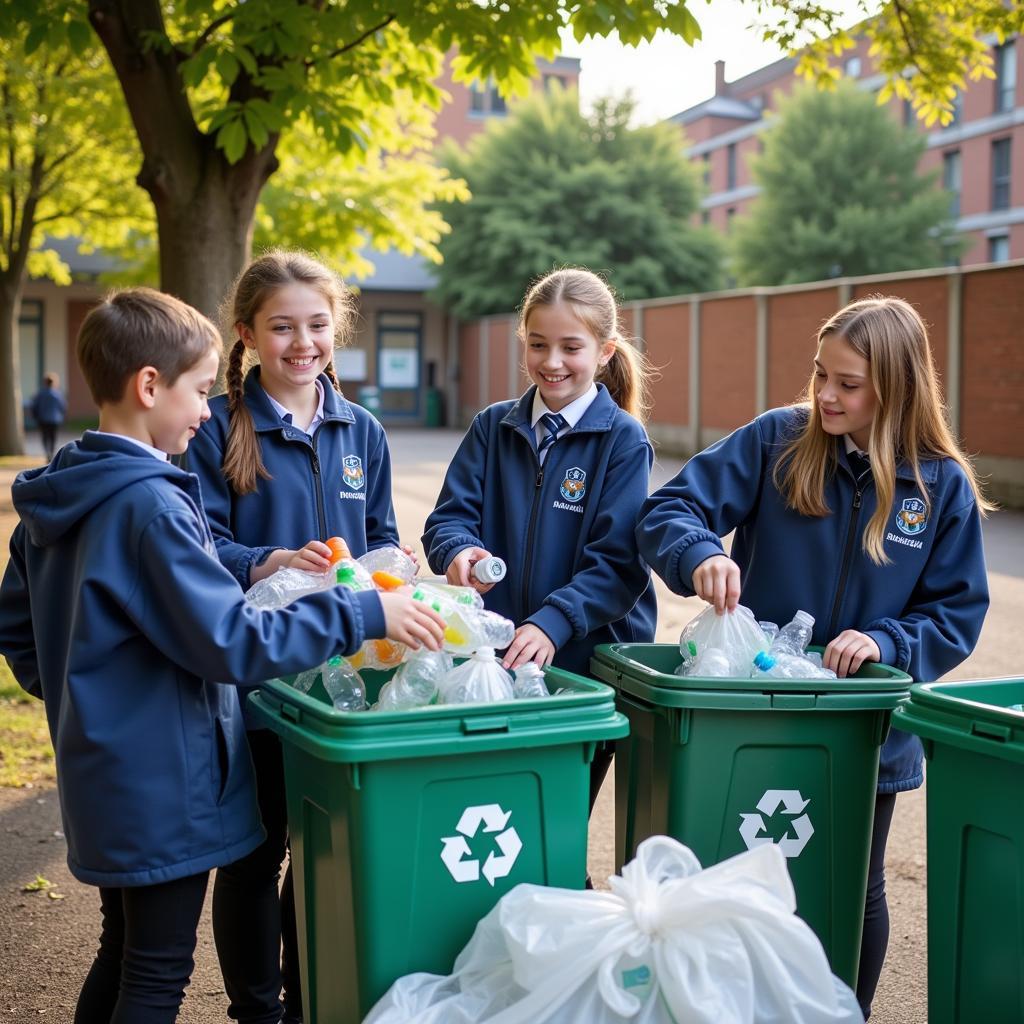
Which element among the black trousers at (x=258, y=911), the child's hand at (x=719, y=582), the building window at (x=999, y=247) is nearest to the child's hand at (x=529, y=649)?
the child's hand at (x=719, y=582)

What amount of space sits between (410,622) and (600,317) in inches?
45.7

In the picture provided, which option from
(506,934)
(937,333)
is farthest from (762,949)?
(937,333)

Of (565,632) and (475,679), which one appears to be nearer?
(475,679)

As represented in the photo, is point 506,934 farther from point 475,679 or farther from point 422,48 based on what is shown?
point 422,48

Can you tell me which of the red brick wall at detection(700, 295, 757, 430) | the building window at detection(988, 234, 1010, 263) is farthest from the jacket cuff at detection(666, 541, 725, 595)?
the building window at detection(988, 234, 1010, 263)

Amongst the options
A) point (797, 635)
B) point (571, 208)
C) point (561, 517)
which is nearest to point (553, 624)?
point (561, 517)

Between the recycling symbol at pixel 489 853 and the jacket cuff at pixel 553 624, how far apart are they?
0.58 m

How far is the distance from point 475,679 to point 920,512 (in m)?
1.19

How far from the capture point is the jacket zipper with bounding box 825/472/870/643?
9.84 ft

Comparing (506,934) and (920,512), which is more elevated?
(920,512)

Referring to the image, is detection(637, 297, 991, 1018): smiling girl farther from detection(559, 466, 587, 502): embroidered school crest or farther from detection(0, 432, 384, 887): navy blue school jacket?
detection(0, 432, 384, 887): navy blue school jacket

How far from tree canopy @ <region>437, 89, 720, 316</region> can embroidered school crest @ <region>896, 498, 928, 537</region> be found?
2907 centimetres

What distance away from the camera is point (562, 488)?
3229 millimetres

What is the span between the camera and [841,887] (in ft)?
9.18
